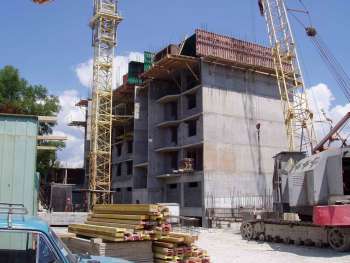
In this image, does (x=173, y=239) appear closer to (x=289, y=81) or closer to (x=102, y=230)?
(x=102, y=230)

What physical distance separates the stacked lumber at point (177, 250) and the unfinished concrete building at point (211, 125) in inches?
1174

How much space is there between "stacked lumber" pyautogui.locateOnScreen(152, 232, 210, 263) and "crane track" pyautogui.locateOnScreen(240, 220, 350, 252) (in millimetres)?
8553

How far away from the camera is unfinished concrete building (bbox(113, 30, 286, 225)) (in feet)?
144

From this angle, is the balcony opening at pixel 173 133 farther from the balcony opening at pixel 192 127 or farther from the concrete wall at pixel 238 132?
the concrete wall at pixel 238 132

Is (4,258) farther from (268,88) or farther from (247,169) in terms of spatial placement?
(268,88)

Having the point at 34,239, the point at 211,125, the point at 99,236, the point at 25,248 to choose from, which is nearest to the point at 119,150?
the point at 211,125

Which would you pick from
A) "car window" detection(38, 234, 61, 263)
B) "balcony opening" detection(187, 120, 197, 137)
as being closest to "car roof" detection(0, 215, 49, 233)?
"car window" detection(38, 234, 61, 263)

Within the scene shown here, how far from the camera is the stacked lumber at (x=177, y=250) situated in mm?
11570

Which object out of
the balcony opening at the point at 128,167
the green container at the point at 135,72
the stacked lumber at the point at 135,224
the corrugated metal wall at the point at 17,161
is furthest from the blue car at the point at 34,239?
the balcony opening at the point at 128,167

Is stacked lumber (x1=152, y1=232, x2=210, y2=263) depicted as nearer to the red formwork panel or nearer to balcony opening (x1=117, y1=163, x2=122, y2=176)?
the red formwork panel

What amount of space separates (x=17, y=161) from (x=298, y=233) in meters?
13.7

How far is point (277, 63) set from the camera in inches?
1876

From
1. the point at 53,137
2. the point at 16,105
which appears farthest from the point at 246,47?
the point at 53,137

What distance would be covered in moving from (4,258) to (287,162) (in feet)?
67.5
